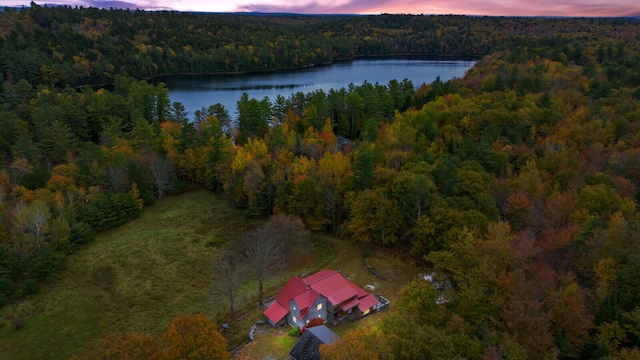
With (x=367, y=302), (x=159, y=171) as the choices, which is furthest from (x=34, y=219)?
(x=367, y=302)

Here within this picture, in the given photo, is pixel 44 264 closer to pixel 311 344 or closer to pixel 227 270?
pixel 227 270

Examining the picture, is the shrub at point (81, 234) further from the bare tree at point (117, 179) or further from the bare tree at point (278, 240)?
the bare tree at point (278, 240)

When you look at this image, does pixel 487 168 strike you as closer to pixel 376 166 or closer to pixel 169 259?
A: pixel 376 166

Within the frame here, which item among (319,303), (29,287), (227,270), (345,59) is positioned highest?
(345,59)

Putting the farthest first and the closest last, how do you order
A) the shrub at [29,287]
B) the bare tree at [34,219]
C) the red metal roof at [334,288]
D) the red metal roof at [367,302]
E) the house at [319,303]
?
the bare tree at [34,219]
the shrub at [29,287]
the red metal roof at [367,302]
the red metal roof at [334,288]
the house at [319,303]

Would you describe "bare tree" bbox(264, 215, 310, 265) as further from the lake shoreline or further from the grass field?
the lake shoreline

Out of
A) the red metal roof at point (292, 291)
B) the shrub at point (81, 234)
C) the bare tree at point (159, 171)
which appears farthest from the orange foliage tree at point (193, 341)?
the bare tree at point (159, 171)
